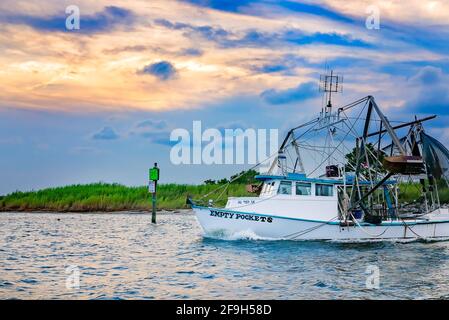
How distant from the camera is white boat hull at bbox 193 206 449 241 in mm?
30281

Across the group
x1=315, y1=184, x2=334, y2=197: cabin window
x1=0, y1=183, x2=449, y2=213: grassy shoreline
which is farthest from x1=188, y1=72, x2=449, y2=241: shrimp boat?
x1=0, y1=183, x2=449, y2=213: grassy shoreline

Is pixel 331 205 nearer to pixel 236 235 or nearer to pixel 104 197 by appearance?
pixel 236 235

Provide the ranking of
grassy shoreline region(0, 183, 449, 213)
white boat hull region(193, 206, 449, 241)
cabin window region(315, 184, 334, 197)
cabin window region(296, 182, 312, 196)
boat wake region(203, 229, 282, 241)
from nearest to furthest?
white boat hull region(193, 206, 449, 241) < boat wake region(203, 229, 282, 241) < cabin window region(296, 182, 312, 196) < cabin window region(315, 184, 334, 197) < grassy shoreline region(0, 183, 449, 213)

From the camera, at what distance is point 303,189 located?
103ft

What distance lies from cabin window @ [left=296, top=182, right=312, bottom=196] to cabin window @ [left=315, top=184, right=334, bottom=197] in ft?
1.48

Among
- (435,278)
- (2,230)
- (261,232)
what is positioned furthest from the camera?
(2,230)

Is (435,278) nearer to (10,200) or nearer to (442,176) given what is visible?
(442,176)

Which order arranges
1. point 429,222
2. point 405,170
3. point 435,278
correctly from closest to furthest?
1. point 435,278
2. point 405,170
3. point 429,222

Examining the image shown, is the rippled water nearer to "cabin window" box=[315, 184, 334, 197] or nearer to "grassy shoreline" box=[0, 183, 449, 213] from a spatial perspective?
"cabin window" box=[315, 184, 334, 197]

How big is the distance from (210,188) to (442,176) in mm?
30380

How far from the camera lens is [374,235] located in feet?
104
